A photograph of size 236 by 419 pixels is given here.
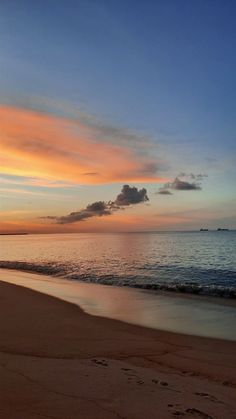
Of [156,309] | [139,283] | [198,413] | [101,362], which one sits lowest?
[139,283]

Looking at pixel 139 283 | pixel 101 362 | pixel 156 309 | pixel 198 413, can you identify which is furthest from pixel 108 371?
pixel 139 283

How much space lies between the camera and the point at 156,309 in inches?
595

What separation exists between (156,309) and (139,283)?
8.35 m

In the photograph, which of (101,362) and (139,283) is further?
(139,283)

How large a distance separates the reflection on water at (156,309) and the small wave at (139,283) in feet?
6.00

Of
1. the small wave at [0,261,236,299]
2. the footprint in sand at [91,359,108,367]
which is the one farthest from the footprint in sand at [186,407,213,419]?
the small wave at [0,261,236,299]

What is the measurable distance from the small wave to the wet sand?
8926 mm

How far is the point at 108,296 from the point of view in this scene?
1838cm

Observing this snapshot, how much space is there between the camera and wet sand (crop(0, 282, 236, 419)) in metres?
5.44

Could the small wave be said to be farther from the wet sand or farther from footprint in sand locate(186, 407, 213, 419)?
footprint in sand locate(186, 407, 213, 419)

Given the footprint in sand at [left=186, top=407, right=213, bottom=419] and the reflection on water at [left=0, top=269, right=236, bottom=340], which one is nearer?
the footprint in sand at [left=186, top=407, right=213, bottom=419]

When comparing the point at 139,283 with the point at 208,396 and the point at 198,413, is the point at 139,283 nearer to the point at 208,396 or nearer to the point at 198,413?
the point at 208,396

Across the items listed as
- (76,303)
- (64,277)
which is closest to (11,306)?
(76,303)

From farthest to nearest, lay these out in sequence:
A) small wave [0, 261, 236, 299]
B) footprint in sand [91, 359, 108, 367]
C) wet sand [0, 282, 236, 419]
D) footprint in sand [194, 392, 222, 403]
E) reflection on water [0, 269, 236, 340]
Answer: small wave [0, 261, 236, 299], reflection on water [0, 269, 236, 340], footprint in sand [91, 359, 108, 367], footprint in sand [194, 392, 222, 403], wet sand [0, 282, 236, 419]
